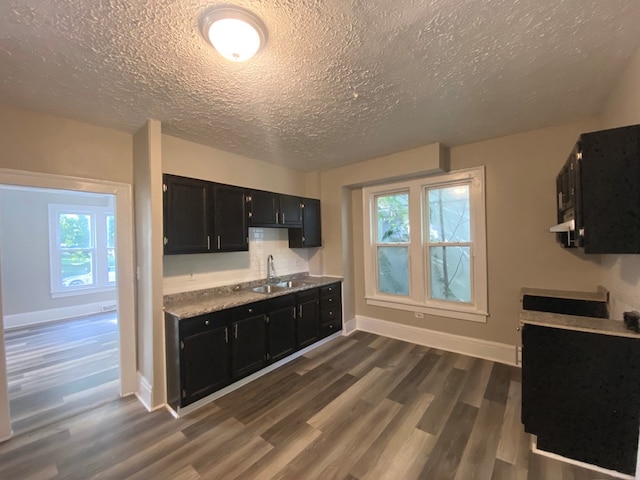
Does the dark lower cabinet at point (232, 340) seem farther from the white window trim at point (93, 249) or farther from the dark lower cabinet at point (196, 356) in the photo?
the white window trim at point (93, 249)

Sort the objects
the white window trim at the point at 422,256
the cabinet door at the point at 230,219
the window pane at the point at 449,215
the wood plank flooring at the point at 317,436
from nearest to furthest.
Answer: the wood plank flooring at the point at 317,436 < the cabinet door at the point at 230,219 < the white window trim at the point at 422,256 < the window pane at the point at 449,215

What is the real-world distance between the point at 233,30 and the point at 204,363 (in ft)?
8.43

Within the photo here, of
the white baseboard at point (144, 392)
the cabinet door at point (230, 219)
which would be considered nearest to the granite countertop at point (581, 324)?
the cabinet door at point (230, 219)

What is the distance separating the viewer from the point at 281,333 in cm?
327

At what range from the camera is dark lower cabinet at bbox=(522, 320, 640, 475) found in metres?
1.68

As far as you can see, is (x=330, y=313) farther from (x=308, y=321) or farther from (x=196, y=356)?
(x=196, y=356)

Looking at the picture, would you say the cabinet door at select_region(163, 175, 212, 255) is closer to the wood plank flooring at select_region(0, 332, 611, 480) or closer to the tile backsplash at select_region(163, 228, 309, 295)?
the tile backsplash at select_region(163, 228, 309, 295)

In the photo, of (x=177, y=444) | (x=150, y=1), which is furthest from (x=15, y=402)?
(x=150, y=1)

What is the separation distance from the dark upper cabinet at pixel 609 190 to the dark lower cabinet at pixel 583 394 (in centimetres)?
64

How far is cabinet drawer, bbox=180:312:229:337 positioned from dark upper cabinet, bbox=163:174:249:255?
679mm

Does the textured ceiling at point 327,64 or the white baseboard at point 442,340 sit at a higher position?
the textured ceiling at point 327,64

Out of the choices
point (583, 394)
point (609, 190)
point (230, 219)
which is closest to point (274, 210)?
point (230, 219)

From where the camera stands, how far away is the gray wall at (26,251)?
16.0 ft

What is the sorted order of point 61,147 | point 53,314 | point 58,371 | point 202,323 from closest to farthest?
point 61,147, point 202,323, point 58,371, point 53,314
